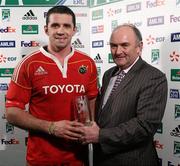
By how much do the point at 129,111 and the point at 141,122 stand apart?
97 millimetres

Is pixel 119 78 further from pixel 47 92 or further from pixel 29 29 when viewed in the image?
pixel 29 29

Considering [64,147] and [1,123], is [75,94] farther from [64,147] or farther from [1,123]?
[1,123]

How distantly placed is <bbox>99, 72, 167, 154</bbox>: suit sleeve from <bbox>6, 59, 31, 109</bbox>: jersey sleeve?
0.55m

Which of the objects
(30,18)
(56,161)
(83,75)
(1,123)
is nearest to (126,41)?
(83,75)

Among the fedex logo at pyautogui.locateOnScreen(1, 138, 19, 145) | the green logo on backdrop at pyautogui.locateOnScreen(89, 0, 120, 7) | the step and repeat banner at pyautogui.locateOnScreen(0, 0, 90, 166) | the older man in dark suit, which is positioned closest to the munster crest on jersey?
the older man in dark suit

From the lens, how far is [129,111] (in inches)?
69.1

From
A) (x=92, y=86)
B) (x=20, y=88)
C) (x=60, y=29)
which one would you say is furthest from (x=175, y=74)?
(x=20, y=88)

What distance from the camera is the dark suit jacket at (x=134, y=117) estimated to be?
66.9 inches

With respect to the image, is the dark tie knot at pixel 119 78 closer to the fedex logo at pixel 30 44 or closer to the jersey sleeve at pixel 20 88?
the jersey sleeve at pixel 20 88

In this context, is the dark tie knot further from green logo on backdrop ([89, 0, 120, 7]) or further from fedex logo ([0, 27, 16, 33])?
fedex logo ([0, 27, 16, 33])

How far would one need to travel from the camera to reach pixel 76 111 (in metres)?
1.79

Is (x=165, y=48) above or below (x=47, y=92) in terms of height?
above

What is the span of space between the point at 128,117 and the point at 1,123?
2263mm

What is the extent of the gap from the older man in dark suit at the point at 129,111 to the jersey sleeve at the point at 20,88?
0.46 m
